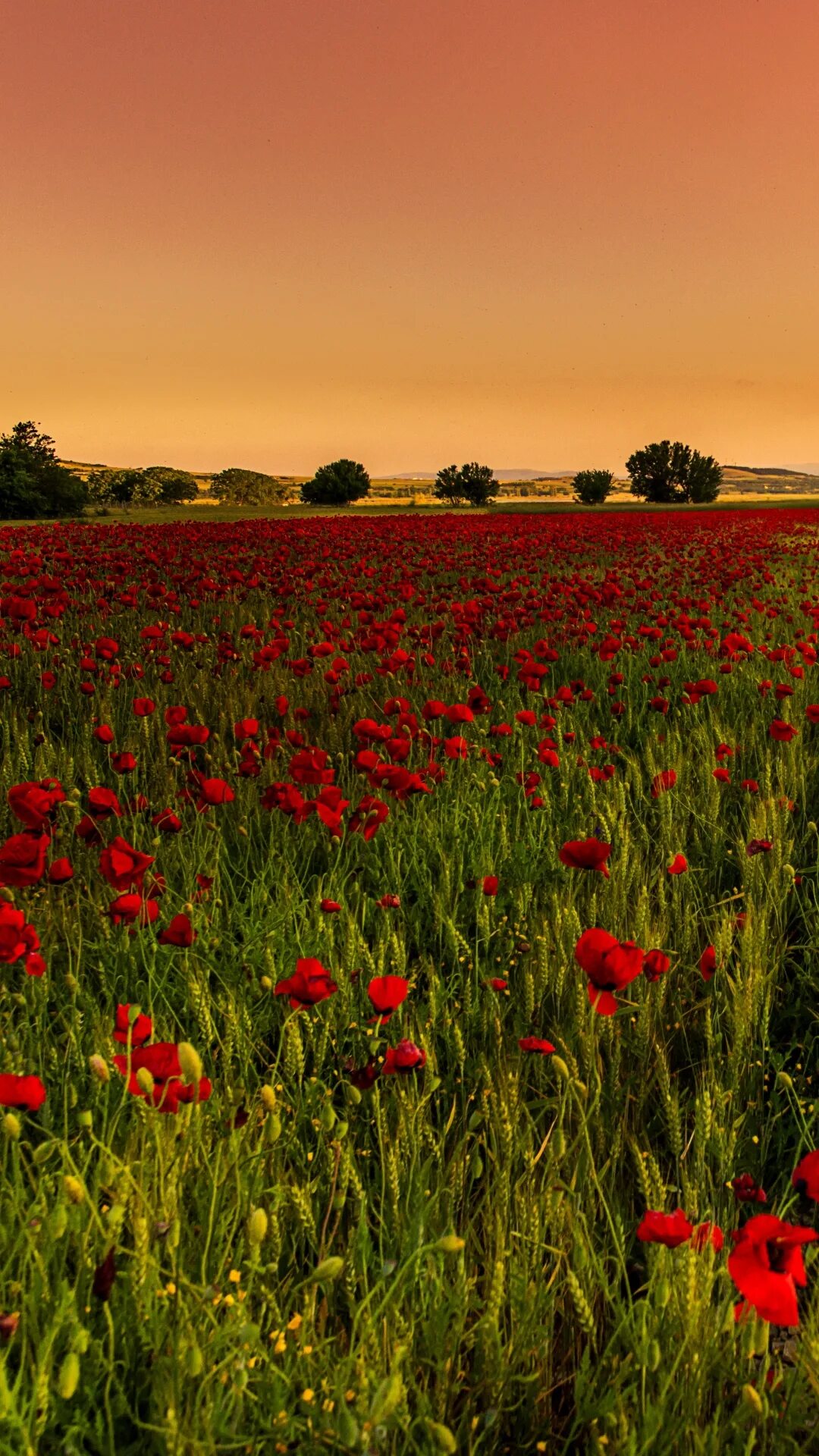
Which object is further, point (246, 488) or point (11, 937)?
point (246, 488)

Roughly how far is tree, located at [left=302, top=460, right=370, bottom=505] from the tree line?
6 centimetres

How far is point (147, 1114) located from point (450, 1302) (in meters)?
0.53

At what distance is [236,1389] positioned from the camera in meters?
1.04

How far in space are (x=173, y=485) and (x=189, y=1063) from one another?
257 feet

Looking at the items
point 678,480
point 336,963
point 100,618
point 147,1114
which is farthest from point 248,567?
point 678,480

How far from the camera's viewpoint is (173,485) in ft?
243

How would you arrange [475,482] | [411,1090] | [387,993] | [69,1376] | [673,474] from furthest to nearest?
[673,474], [475,482], [411,1090], [387,993], [69,1376]

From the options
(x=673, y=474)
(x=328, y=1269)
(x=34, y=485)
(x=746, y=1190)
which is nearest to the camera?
(x=328, y=1269)

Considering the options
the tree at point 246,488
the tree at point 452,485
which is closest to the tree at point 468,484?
the tree at point 452,485

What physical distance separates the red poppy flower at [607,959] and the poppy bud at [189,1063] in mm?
592

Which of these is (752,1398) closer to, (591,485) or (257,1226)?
(257,1226)

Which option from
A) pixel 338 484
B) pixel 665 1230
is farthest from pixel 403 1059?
pixel 338 484

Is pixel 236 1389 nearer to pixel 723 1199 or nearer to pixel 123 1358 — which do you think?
pixel 123 1358

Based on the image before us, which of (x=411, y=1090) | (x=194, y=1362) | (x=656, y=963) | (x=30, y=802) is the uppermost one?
(x=30, y=802)
